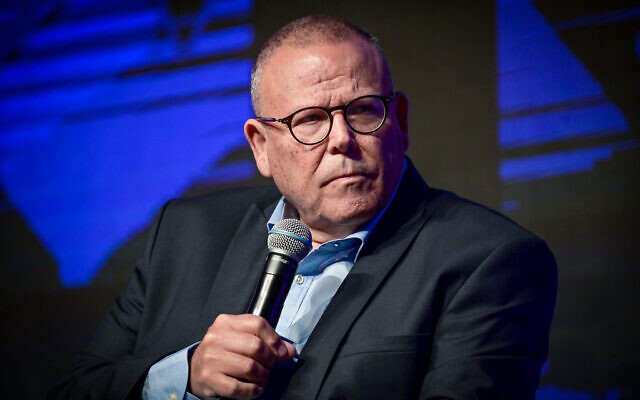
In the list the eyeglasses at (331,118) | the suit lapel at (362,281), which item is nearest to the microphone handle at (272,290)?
the suit lapel at (362,281)

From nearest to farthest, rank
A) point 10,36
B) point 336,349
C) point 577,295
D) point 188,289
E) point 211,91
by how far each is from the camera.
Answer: point 336,349 → point 188,289 → point 577,295 → point 211,91 → point 10,36

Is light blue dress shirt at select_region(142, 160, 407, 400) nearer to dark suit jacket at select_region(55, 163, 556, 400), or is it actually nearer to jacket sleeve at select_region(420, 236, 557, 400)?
dark suit jacket at select_region(55, 163, 556, 400)

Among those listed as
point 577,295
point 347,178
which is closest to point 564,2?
point 577,295

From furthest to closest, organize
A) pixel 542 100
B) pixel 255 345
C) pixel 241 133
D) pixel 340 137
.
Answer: pixel 241 133, pixel 542 100, pixel 340 137, pixel 255 345

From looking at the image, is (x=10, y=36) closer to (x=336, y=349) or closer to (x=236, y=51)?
(x=236, y=51)

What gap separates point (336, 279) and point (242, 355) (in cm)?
Result: 51

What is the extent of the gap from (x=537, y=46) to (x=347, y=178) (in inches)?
45.0

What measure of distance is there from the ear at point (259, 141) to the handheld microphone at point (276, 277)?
573 mm

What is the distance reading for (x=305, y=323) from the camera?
162cm

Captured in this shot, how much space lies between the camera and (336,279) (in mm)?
1689

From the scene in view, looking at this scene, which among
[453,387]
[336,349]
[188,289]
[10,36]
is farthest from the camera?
[10,36]

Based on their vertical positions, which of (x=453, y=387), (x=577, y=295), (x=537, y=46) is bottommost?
(x=577, y=295)

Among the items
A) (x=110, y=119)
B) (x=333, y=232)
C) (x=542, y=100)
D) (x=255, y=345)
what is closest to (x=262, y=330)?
(x=255, y=345)

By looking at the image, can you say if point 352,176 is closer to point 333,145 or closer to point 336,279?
point 333,145
